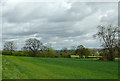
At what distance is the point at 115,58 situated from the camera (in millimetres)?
36281

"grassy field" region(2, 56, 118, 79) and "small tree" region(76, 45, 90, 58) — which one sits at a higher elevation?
"small tree" region(76, 45, 90, 58)

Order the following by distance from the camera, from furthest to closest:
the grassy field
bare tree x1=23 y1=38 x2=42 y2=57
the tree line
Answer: bare tree x1=23 y1=38 x2=42 y2=57 → the tree line → the grassy field

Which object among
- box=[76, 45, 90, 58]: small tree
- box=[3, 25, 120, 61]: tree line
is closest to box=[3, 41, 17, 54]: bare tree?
box=[3, 25, 120, 61]: tree line

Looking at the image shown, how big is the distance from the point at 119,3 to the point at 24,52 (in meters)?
44.4

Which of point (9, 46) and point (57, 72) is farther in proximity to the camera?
point (9, 46)

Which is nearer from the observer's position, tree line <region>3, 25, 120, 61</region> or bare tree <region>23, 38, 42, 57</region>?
tree line <region>3, 25, 120, 61</region>

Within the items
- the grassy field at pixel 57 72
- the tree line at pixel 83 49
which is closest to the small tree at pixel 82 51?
the tree line at pixel 83 49

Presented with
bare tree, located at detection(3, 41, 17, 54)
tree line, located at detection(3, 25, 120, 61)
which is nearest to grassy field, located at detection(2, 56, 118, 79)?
tree line, located at detection(3, 25, 120, 61)

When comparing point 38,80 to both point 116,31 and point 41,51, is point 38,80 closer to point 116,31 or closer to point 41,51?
point 116,31

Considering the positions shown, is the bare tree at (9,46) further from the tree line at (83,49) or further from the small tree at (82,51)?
the small tree at (82,51)

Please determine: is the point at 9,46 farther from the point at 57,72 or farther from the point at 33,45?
the point at 57,72

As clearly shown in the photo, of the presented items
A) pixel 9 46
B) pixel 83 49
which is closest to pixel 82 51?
pixel 83 49

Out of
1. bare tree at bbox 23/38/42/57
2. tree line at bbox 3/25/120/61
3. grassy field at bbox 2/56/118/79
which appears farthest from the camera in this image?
bare tree at bbox 23/38/42/57

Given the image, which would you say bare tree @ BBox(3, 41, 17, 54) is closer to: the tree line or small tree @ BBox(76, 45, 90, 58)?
the tree line
